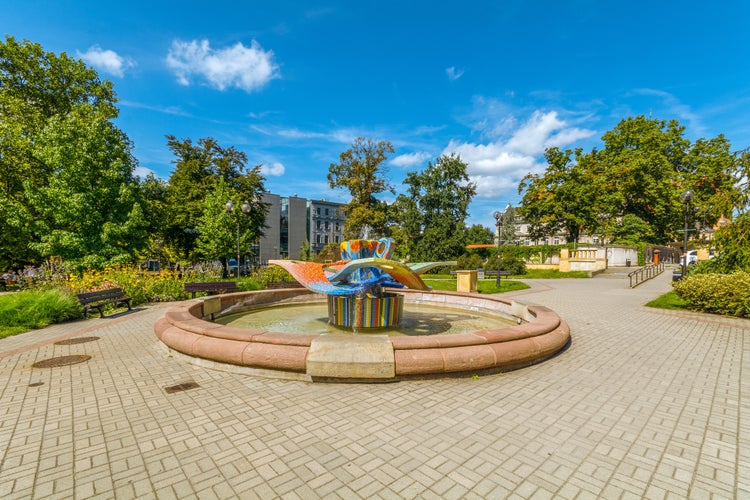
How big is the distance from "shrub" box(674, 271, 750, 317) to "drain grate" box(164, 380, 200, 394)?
50.1 feet

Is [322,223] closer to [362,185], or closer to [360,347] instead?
[362,185]

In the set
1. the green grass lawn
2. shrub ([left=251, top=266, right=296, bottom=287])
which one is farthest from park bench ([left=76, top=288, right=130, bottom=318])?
shrub ([left=251, top=266, right=296, bottom=287])

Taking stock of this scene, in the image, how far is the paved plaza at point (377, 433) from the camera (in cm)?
297

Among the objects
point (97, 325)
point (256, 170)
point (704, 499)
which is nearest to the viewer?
point (704, 499)

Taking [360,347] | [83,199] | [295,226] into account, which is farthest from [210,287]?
[295,226]

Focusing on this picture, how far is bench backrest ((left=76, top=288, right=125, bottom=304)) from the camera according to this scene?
10761 millimetres

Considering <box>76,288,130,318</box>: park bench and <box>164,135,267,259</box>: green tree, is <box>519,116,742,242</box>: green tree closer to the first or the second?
<box>164,135,267,259</box>: green tree

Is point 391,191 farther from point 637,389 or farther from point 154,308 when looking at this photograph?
point 637,389

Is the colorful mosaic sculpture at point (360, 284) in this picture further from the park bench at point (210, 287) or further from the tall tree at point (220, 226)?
the tall tree at point (220, 226)

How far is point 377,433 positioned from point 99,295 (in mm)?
11883

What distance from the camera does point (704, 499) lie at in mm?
2818

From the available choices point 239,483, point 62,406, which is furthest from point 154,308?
point 239,483

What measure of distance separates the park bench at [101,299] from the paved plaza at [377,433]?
16.0 feet

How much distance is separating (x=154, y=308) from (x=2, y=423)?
384 inches
